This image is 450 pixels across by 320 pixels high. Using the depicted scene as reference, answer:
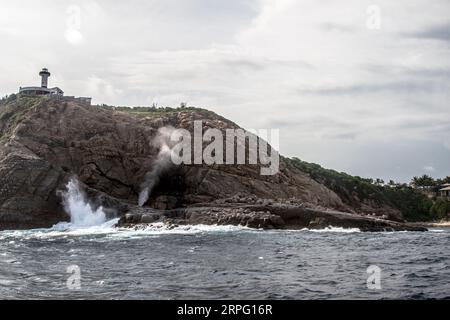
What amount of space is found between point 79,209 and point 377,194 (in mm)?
90274

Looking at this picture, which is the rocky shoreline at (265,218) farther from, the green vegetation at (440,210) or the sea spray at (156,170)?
the green vegetation at (440,210)

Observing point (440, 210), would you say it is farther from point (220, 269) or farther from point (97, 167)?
point (220, 269)

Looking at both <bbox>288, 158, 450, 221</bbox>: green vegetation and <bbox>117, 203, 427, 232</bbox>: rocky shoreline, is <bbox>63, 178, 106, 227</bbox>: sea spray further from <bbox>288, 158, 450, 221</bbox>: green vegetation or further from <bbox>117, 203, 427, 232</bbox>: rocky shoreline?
<bbox>288, 158, 450, 221</bbox>: green vegetation

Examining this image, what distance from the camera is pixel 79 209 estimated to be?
7369 cm

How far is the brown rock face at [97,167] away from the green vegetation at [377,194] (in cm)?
2863

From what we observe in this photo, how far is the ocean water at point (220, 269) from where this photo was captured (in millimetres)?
21938

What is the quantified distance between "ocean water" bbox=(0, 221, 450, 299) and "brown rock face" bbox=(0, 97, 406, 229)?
26.4 m

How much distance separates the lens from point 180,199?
3393 inches

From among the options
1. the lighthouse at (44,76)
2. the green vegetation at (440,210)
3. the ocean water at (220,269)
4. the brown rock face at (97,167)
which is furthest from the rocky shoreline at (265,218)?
the green vegetation at (440,210)

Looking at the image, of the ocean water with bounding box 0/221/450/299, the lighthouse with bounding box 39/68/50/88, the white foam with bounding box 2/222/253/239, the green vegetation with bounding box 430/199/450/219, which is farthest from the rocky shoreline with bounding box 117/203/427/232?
the green vegetation with bounding box 430/199/450/219

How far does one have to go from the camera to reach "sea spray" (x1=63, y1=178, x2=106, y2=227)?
237 feet

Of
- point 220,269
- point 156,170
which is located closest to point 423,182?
point 156,170
